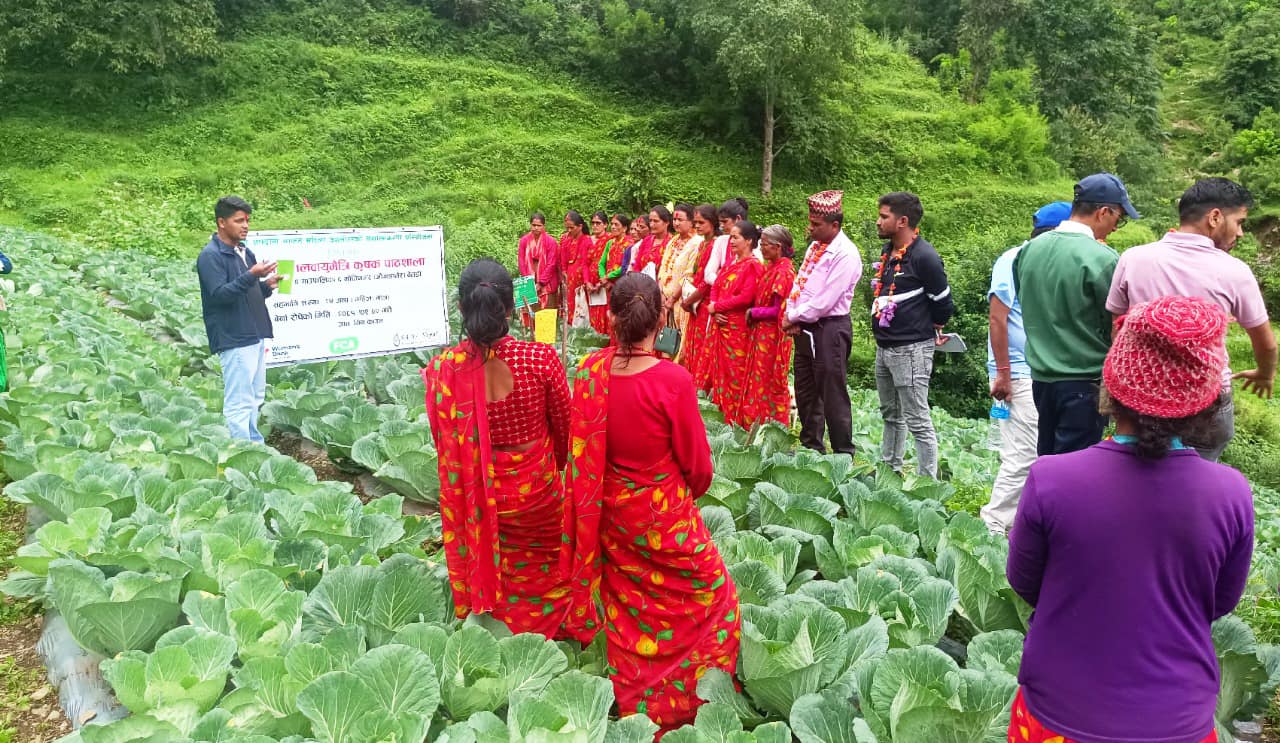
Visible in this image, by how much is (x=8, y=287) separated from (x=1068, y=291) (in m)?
7.16

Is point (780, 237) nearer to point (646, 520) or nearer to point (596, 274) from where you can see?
point (646, 520)

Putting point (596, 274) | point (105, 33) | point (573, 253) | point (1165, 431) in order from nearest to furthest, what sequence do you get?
point (1165, 431) < point (596, 274) < point (573, 253) < point (105, 33)

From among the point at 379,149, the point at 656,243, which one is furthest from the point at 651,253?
the point at 379,149

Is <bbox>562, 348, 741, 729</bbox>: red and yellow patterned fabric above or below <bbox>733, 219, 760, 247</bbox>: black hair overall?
below

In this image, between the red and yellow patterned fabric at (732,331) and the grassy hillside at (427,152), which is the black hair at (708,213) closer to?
the red and yellow patterned fabric at (732,331)

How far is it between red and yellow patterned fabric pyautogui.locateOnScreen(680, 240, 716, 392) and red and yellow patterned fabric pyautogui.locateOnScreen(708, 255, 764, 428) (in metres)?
0.23

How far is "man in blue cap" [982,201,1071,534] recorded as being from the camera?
364 centimetres

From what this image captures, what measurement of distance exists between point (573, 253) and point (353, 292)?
400cm

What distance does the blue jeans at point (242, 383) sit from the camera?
440 cm

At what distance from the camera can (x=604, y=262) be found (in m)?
8.32

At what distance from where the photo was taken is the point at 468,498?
2508mm

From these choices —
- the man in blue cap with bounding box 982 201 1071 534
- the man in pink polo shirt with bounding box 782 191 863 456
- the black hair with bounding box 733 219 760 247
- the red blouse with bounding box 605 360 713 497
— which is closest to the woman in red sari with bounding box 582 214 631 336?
the black hair with bounding box 733 219 760 247

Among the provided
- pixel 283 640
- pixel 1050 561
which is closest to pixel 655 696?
pixel 283 640

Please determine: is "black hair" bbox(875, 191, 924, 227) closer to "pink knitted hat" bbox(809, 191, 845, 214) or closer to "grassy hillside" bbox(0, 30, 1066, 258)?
"pink knitted hat" bbox(809, 191, 845, 214)
